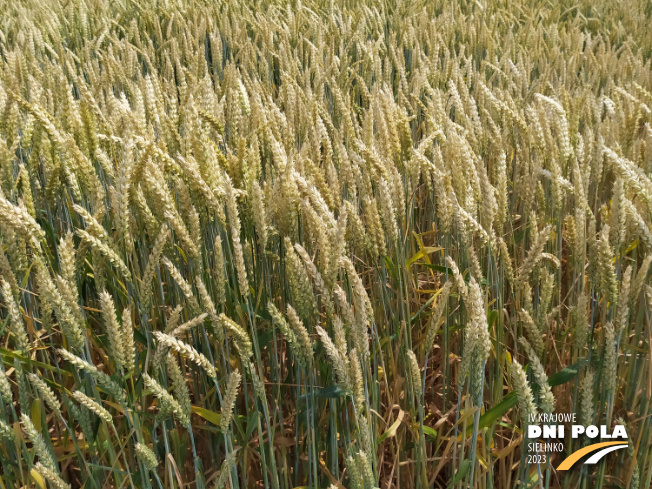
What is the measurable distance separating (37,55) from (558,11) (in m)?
2.56

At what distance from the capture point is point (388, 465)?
120 centimetres

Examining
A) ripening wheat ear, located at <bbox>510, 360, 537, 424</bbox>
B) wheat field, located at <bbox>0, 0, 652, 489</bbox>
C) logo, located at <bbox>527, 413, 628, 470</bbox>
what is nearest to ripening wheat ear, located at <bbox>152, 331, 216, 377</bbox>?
wheat field, located at <bbox>0, 0, 652, 489</bbox>

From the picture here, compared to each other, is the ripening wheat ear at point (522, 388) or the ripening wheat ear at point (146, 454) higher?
the ripening wheat ear at point (522, 388)

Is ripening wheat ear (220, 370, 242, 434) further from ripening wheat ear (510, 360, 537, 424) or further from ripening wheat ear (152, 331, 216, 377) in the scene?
ripening wheat ear (510, 360, 537, 424)

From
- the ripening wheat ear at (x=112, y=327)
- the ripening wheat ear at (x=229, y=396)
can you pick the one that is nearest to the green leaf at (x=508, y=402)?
the ripening wheat ear at (x=229, y=396)

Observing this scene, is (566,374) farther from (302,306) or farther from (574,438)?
(302,306)

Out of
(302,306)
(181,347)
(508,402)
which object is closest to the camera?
(181,347)

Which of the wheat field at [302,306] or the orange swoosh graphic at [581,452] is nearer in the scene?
the wheat field at [302,306]

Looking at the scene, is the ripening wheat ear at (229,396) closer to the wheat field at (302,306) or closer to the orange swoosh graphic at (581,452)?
the wheat field at (302,306)

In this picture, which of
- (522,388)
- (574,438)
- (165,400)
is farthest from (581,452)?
(165,400)

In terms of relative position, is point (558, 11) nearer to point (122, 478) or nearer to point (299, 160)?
point (299, 160)

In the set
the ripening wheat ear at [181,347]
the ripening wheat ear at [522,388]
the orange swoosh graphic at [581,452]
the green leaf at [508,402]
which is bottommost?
the orange swoosh graphic at [581,452]

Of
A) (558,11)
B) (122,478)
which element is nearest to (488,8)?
(558,11)

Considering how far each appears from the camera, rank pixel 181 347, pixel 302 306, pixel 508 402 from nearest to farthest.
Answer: pixel 181 347 → pixel 302 306 → pixel 508 402
